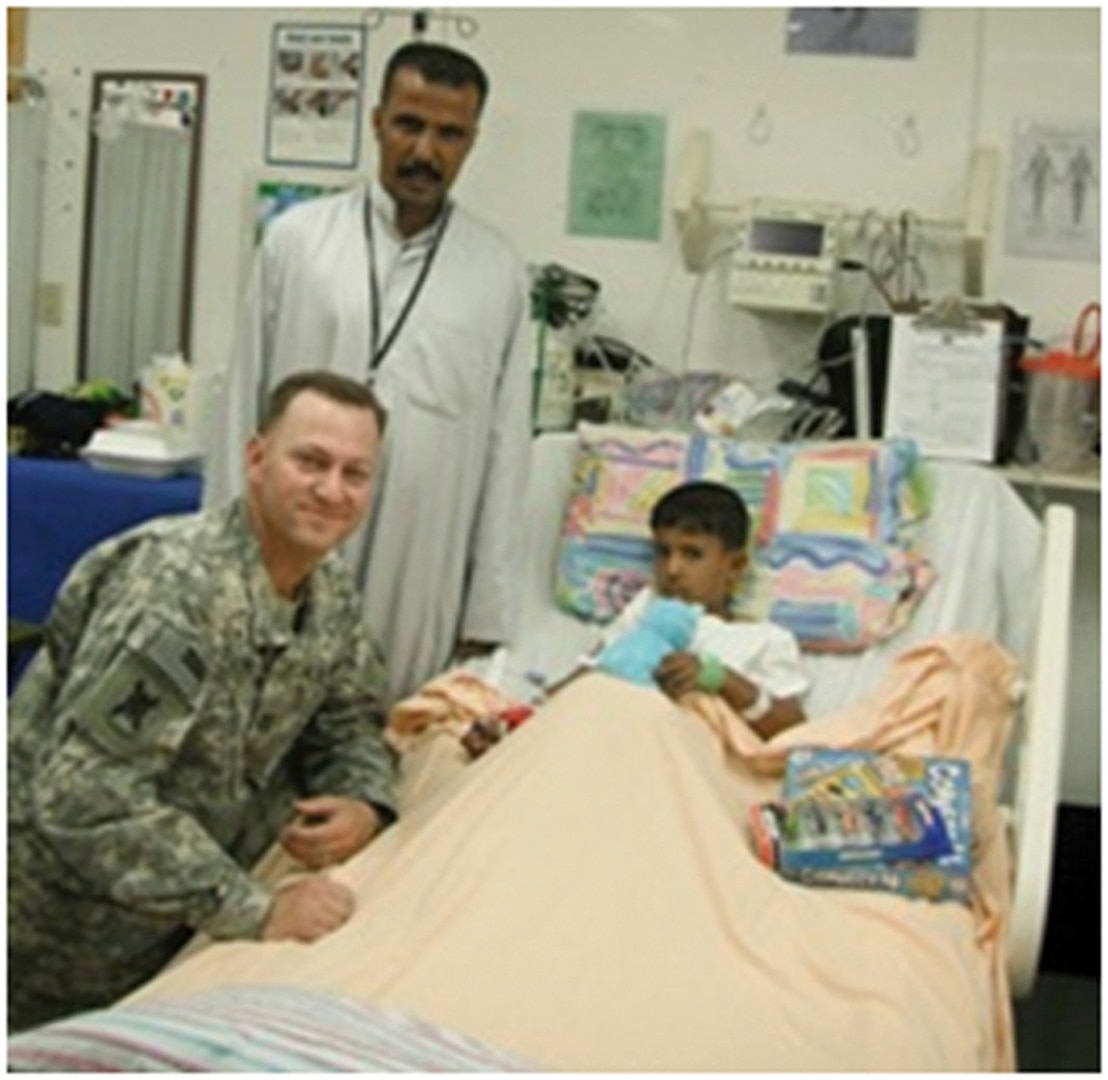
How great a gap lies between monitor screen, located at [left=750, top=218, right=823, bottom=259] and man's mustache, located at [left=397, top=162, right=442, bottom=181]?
0.90 m

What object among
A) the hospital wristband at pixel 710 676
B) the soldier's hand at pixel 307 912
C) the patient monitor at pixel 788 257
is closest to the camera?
the soldier's hand at pixel 307 912

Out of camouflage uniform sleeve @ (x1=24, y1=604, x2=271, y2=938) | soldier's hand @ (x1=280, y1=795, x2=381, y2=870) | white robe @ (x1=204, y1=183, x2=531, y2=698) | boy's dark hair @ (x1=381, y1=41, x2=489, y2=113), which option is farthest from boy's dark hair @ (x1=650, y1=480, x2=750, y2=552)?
camouflage uniform sleeve @ (x1=24, y1=604, x2=271, y2=938)

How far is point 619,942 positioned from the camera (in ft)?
5.26

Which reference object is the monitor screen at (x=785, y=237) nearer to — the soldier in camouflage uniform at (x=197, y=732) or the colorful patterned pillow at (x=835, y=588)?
the colorful patterned pillow at (x=835, y=588)

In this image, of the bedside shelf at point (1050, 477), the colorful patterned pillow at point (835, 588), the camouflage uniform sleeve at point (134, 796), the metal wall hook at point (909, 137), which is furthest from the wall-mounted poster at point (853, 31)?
the camouflage uniform sleeve at point (134, 796)

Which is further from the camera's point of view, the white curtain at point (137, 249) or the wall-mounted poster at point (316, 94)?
the white curtain at point (137, 249)

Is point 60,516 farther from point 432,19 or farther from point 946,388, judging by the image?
point 946,388

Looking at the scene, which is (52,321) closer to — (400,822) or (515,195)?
(515,195)

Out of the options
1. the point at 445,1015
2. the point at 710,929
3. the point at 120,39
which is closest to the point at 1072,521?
the point at 710,929

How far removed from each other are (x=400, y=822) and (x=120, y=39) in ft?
8.42

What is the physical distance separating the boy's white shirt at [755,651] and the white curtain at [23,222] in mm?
2031

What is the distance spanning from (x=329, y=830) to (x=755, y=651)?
0.87 meters

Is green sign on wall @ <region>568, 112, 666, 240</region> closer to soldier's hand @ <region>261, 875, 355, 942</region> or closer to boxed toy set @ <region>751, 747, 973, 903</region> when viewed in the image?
boxed toy set @ <region>751, 747, 973, 903</region>

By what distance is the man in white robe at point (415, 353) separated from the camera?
253cm
